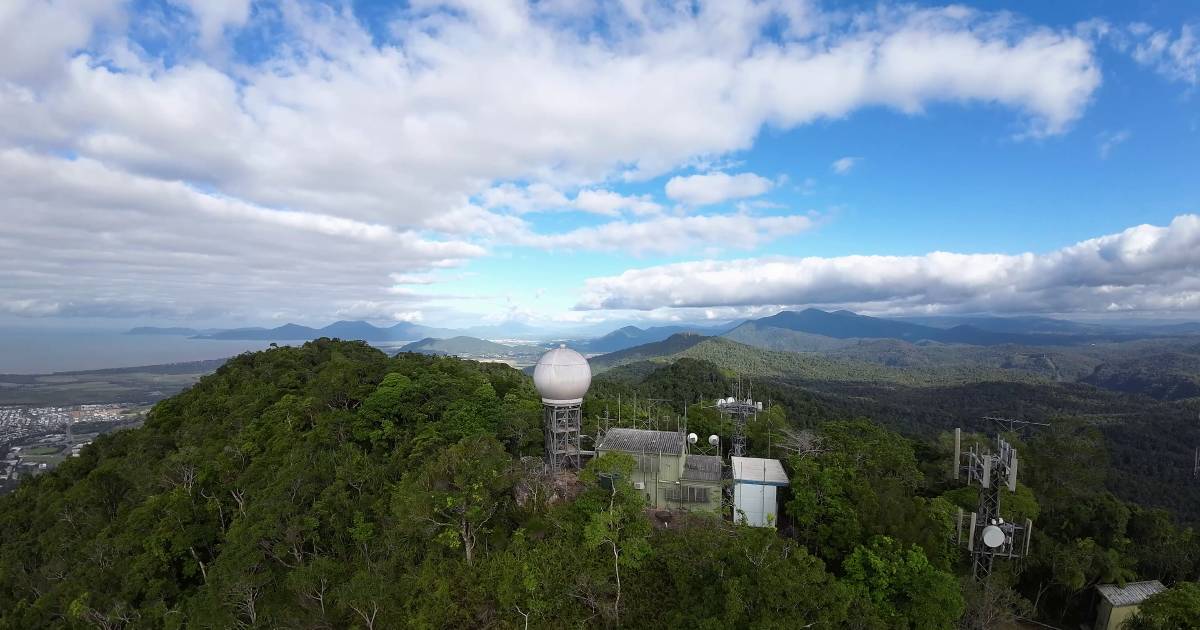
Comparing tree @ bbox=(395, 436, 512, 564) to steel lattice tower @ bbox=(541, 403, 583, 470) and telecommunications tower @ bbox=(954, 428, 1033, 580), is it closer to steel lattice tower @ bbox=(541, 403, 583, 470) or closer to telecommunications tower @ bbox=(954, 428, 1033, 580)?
steel lattice tower @ bbox=(541, 403, 583, 470)

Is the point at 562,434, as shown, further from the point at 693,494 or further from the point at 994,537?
the point at 994,537

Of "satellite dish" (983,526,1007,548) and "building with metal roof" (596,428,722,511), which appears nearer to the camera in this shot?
"satellite dish" (983,526,1007,548)

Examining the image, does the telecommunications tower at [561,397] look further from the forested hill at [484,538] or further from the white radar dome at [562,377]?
the forested hill at [484,538]

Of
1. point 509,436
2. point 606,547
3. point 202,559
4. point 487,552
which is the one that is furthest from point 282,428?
point 606,547

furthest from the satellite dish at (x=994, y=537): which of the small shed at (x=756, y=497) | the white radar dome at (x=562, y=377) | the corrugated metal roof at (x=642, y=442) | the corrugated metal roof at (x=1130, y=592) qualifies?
the white radar dome at (x=562, y=377)

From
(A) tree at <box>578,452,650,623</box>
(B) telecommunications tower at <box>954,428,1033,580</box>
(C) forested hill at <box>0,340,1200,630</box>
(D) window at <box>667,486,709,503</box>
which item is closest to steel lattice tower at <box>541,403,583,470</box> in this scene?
(C) forested hill at <box>0,340,1200,630</box>

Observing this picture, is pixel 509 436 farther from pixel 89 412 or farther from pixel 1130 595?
pixel 89 412
